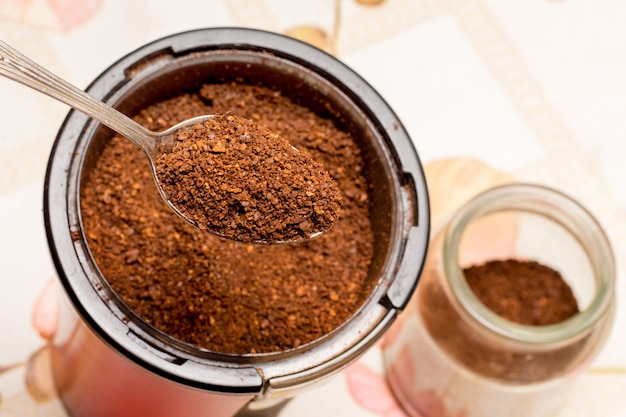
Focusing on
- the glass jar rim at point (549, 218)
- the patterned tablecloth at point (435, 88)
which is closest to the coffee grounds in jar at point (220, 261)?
the glass jar rim at point (549, 218)

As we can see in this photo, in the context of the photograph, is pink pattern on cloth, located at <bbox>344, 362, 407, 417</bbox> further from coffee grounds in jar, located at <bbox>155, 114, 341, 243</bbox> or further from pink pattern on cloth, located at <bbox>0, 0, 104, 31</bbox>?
pink pattern on cloth, located at <bbox>0, 0, 104, 31</bbox>

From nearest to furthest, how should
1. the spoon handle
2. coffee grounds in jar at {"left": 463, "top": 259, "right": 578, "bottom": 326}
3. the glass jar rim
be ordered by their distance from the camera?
1. the spoon handle
2. the glass jar rim
3. coffee grounds in jar at {"left": 463, "top": 259, "right": 578, "bottom": 326}

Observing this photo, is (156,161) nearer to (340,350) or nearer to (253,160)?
(253,160)

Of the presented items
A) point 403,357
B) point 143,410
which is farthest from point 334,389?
point 143,410

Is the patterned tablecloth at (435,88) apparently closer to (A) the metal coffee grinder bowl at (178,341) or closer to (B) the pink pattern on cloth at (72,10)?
(B) the pink pattern on cloth at (72,10)

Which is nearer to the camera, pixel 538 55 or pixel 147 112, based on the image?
pixel 147 112

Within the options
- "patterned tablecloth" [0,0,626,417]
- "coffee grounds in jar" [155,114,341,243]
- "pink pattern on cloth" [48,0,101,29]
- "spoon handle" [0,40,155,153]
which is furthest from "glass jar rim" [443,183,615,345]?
"pink pattern on cloth" [48,0,101,29]
